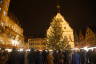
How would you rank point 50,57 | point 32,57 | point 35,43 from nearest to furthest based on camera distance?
point 50,57 → point 32,57 → point 35,43

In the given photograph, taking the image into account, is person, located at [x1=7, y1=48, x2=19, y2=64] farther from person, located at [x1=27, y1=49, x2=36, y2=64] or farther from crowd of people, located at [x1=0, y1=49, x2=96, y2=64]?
person, located at [x1=27, y1=49, x2=36, y2=64]

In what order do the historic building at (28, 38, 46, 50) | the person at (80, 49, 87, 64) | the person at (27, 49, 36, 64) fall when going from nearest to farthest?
the person at (80, 49, 87, 64) < the person at (27, 49, 36, 64) < the historic building at (28, 38, 46, 50)

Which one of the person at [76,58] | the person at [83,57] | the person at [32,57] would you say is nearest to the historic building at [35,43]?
the person at [32,57]

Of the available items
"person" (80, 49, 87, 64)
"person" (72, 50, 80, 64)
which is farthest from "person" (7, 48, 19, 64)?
"person" (80, 49, 87, 64)

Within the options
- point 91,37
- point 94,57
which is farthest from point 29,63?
point 91,37

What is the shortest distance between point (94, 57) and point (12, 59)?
664 centimetres

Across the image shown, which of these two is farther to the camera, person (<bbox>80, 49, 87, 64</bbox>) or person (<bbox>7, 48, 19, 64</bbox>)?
person (<bbox>80, 49, 87, 64</bbox>)

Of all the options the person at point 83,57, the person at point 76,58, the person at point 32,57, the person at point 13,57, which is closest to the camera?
the person at point 13,57

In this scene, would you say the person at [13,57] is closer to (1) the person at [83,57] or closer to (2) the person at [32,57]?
(2) the person at [32,57]

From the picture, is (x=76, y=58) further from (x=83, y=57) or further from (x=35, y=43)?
(x=35, y=43)

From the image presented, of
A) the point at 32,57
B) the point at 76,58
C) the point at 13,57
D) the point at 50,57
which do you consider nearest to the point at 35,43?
the point at 32,57

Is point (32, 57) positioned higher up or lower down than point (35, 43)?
higher up

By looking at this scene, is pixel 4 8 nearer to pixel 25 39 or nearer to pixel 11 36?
pixel 11 36

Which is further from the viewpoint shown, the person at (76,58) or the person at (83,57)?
the person at (76,58)
